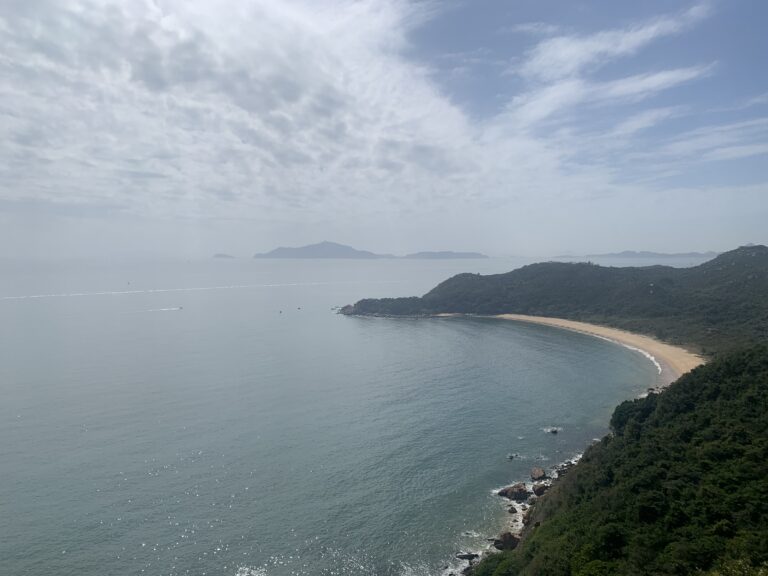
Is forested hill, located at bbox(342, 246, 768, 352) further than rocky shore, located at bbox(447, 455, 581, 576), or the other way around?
forested hill, located at bbox(342, 246, 768, 352)

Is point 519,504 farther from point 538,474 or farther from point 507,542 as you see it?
point 507,542

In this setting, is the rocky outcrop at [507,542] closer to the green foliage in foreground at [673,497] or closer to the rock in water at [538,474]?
the green foliage in foreground at [673,497]

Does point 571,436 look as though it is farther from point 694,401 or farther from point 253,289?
point 253,289

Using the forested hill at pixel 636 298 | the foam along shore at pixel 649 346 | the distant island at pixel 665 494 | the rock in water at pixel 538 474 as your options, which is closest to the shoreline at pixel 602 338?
the foam along shore at pixel 649 346

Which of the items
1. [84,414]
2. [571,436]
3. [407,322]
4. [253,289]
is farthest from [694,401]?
[253,289]

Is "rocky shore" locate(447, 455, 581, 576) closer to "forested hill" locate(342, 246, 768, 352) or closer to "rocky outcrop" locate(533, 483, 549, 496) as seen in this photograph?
"rocky outcrop" locate(533, 483, 549, 496)

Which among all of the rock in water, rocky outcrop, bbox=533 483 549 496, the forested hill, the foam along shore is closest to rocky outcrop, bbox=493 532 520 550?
rocky outcrop, bbox=533 483 549 496
